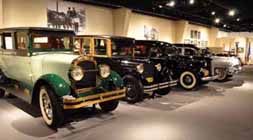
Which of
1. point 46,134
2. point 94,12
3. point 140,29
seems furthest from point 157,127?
point 140,29

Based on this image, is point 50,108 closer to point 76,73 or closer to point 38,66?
point 76,73

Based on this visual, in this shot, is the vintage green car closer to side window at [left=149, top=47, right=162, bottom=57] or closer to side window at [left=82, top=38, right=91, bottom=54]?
side window at [left=82, top=38, right=91, bottom=54]

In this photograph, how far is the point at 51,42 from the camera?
5234 millimetres

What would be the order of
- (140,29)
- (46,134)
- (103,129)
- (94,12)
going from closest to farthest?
(46,134) < (103,129) < (94,12) < (140,29)

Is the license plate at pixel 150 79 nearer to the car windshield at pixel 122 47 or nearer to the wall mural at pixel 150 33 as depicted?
the car windshield at pixel 122 47

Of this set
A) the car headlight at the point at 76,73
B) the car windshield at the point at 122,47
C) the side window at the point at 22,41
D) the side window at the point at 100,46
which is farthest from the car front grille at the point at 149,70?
the side window at the point at 22,41

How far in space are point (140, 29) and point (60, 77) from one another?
10.4 m

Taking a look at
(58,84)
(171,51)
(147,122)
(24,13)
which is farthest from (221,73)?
(58,84)

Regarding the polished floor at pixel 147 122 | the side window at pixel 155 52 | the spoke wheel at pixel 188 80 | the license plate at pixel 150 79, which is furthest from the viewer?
the spoke wheel at pixel 188 80

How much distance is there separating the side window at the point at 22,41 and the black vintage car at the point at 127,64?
182 cm

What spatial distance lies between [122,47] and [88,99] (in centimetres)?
273

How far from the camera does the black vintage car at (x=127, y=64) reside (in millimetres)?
6184

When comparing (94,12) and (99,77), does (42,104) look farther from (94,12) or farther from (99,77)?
(94,12)

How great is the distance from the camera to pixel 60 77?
4.43m
